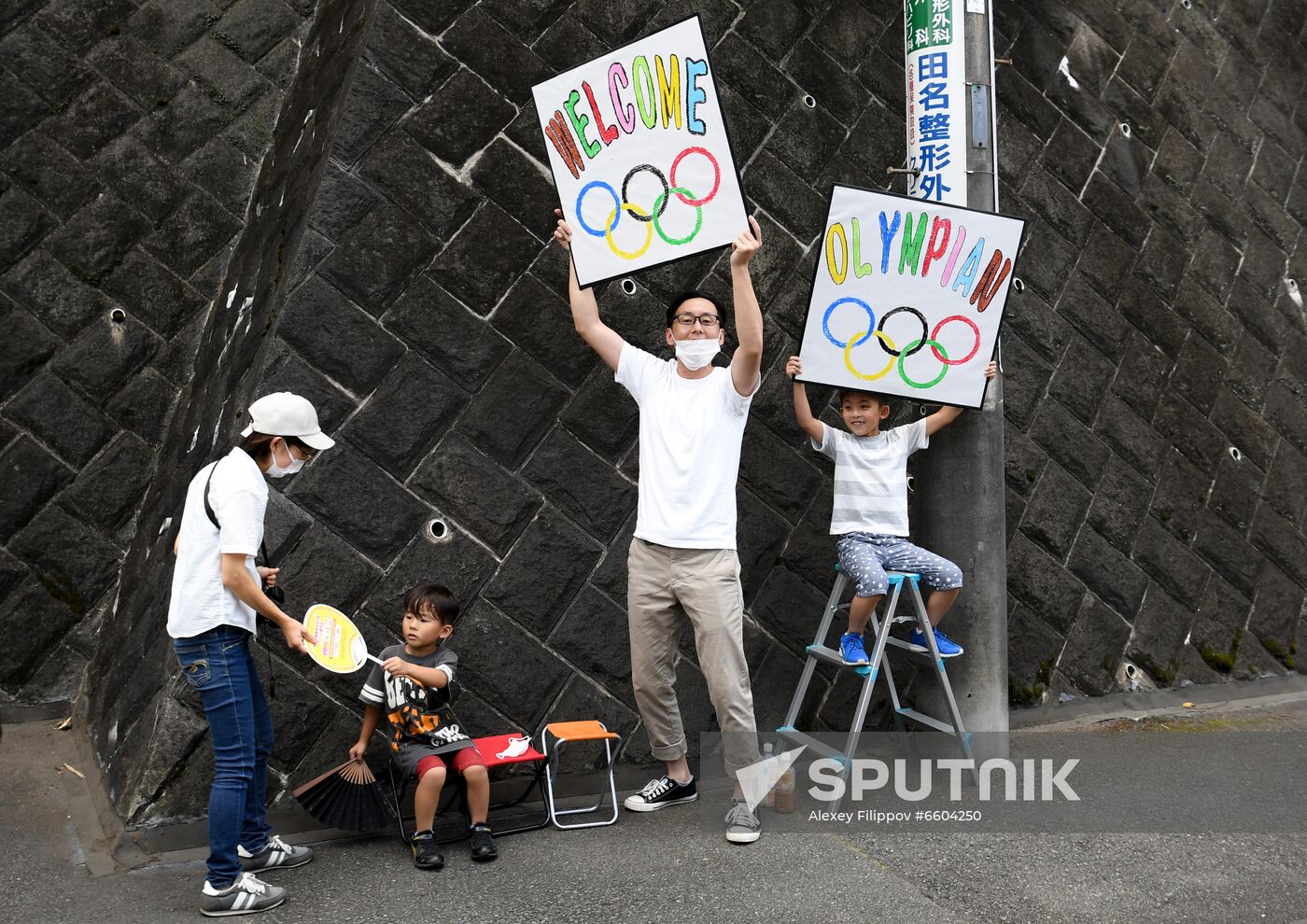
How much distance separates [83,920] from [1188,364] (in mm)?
5706

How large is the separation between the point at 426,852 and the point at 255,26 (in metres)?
4.12

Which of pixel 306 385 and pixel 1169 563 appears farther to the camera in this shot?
pixel 1169 563

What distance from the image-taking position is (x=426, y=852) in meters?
3.23

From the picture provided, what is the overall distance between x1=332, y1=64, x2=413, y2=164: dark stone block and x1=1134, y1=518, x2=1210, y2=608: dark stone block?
4.12 meters

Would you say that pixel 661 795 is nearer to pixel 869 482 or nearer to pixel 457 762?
pixel 457 762

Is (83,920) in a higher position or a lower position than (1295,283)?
lower

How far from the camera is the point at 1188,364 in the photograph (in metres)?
5.89

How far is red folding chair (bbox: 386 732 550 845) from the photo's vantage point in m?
3.45

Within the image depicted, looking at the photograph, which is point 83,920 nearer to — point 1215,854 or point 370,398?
point 370,398

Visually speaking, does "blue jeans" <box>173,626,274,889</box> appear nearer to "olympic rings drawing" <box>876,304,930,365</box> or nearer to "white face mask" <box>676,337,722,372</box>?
"white face mask" <box>676,337,722,372</box>

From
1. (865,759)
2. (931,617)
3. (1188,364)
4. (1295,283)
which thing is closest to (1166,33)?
(1295,283)

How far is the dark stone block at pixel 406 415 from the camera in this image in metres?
3.82

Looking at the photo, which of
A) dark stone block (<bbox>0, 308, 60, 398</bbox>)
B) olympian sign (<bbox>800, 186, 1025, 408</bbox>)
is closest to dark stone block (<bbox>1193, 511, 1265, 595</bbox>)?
olympian sign (<bbox>800, 186, 1025, 408</bbox>)

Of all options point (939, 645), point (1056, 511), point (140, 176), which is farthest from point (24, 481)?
point (1056, 511)
